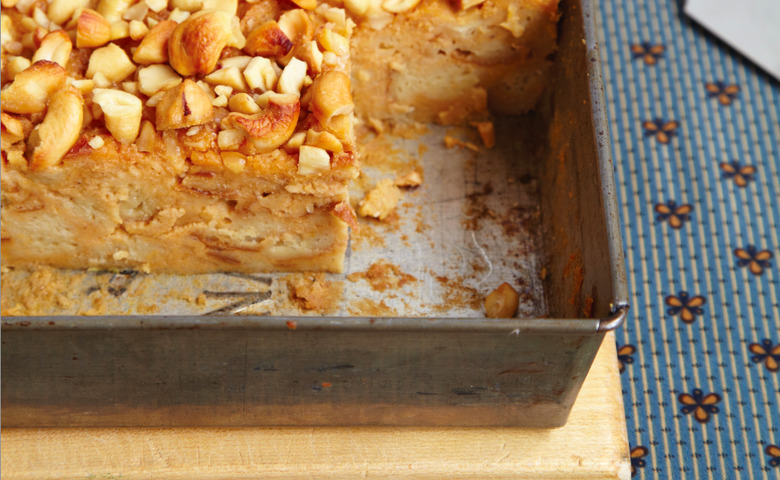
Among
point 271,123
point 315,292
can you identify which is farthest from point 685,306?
point 271,123

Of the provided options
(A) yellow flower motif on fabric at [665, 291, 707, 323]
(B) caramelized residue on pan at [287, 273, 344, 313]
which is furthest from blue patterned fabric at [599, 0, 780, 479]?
(B) caramelized residue on pan at [287, 273, 344, 313]

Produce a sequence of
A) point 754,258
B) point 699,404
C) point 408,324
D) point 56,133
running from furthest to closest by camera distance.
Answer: point 754,258 → point 699,404 → point 56,133 → point 408,324

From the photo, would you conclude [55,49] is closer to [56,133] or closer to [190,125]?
[56,133]

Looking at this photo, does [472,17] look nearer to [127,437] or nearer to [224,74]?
[224,74]

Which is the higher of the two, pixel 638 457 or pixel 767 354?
pixel 767 354

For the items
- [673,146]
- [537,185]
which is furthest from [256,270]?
[673,146]

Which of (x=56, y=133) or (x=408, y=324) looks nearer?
(x=408, y=324)

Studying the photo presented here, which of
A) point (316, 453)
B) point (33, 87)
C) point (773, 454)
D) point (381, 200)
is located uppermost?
point (33, 87)
